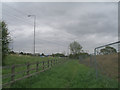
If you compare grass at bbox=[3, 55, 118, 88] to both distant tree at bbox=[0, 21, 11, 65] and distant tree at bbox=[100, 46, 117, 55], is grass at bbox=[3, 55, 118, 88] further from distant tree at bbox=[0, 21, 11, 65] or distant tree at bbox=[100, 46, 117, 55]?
distant tree at bbox=[0, 21, 11, 65]

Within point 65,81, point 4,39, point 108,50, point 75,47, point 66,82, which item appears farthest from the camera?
point 75,47

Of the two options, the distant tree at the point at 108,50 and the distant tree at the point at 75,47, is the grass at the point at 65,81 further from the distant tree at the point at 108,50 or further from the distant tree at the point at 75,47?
the distant tree at the point at 75,47

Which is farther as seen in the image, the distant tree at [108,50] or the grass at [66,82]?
the distant tree at [108,50]

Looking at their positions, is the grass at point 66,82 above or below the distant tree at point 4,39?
below

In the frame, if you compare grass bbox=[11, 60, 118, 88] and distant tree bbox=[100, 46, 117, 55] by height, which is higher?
distant tree bbox=[100, 46, 117, 55]

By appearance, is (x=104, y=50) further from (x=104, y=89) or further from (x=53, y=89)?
(x=53, y=89)

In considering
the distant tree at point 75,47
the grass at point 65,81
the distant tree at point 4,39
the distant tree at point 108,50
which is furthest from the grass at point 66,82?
the distant tree at point 75,47

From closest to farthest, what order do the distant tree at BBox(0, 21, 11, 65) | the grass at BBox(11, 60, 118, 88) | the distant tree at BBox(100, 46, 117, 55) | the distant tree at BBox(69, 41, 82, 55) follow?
1. the grass at BBox(11, 60, 118, 88)
2. the distant tree at BBox(100, 46, 117, 55)
3. the distant tree at BBox(0, 21, 11, 65)
4. the distant tree at BBox(69, 41, 82, 55)

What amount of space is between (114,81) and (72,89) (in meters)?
2.17

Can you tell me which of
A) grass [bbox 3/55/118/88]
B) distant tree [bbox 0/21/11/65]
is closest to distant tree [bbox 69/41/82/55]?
distant tree [bbox 0/21/11/65]

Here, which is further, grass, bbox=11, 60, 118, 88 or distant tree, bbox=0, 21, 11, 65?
distant tree, bbox=0, 21, 11, 65

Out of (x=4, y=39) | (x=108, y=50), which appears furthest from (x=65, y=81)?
(x=4, y=39)

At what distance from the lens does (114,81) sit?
733 cm

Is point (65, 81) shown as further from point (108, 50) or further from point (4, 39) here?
point (4, 39)
